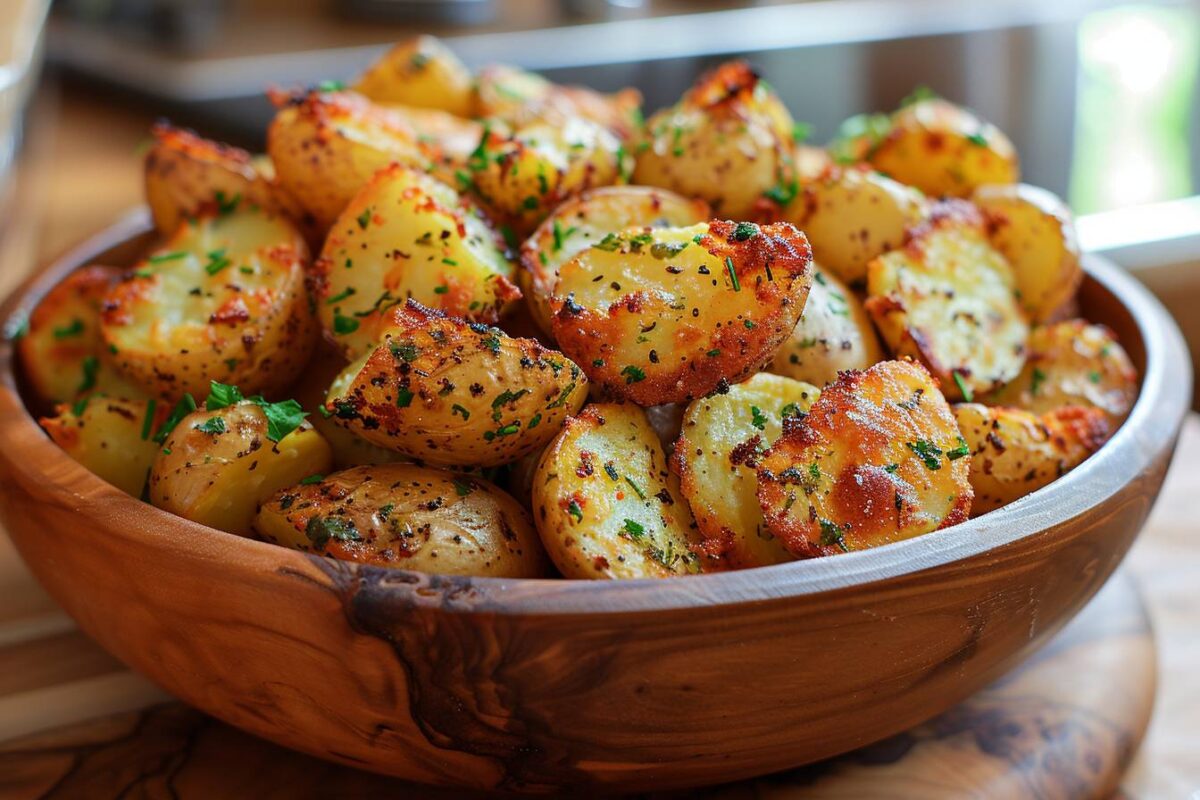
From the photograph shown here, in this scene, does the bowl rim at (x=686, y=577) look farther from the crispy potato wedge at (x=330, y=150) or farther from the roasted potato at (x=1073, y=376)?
the crispy potato wedge at (x=330, y=150)

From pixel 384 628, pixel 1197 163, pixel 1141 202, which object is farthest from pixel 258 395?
pixel 1197 163

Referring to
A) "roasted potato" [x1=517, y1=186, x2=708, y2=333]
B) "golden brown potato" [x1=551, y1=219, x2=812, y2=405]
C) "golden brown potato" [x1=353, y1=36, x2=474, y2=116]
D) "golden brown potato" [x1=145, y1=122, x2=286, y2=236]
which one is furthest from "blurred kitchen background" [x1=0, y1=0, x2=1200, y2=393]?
"golden brown potato" [x1=551, y1=219, x2=812, y2=405]

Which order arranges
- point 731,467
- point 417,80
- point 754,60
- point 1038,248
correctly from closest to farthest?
point 731,467 < point 1038,248 < point 417,80 < point 754,60

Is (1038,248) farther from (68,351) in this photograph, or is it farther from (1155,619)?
(68,351)

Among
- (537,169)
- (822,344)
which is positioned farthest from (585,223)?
(822,344)

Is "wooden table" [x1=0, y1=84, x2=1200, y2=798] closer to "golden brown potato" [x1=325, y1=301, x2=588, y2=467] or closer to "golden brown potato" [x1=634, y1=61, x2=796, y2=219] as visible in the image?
"golden brown potato" [x1=325, y1=301, x2=588, y2=467]

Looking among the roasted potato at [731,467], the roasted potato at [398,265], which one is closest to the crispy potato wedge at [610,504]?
the roasted potato at [731,467]
